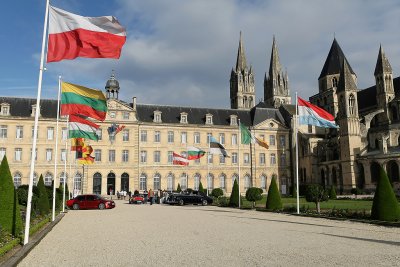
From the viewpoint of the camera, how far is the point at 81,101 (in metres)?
17.6

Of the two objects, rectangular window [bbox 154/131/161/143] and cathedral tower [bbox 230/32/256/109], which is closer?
rectangular window [bbox 154/131/161/143]

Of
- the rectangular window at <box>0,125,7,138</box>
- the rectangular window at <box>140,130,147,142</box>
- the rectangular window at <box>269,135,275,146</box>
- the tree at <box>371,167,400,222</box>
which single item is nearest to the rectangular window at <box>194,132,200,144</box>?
the rectangular window at <box>140,130,147,142</box>

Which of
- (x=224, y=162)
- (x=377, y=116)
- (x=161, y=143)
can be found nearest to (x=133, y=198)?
(x=161, y=143)

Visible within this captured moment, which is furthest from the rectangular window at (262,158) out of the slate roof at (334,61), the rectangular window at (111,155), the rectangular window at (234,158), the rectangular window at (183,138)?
the slate roof at (334,61)

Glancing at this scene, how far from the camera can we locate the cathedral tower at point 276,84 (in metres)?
84.4

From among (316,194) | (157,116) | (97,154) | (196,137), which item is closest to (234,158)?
(196,137)

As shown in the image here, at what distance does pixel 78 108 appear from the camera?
17547mm

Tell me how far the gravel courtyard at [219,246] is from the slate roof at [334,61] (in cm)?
6093

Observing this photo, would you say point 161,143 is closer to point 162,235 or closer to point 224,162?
point 224,162

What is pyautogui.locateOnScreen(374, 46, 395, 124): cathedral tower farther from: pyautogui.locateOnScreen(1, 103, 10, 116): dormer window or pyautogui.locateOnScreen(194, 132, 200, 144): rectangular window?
pyautogui.locateOnScreen(1, 103, 10, 116): dormer window

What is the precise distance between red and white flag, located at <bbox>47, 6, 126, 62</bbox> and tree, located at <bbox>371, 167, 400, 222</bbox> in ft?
42.7

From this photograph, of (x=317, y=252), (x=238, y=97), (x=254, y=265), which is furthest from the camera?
(x=238, y=97)

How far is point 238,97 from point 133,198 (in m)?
49.3

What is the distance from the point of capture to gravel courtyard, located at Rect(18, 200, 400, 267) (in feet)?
28.1
